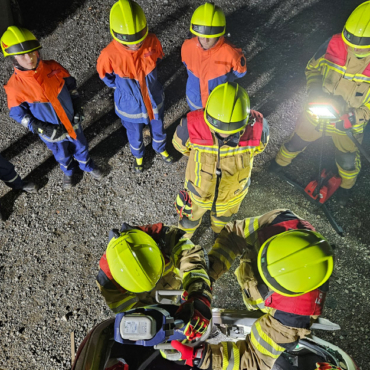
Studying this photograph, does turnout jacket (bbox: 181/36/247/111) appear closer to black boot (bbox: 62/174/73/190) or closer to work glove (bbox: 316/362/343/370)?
black boot (bbox: 62/174/73/190)

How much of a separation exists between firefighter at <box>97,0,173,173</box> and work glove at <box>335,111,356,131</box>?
2253mm

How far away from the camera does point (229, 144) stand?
253cm

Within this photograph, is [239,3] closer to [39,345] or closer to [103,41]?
[103,41]

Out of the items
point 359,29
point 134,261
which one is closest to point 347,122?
point 359,29

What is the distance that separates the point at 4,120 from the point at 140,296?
4418mm

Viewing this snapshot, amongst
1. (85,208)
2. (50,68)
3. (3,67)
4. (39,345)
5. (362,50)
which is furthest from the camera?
(3,67)

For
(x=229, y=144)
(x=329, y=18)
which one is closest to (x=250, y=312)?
(x=229, y=144)

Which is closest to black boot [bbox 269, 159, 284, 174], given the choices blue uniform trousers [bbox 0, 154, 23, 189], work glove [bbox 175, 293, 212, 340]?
work glove [bbox 175, 293, 212, 340]

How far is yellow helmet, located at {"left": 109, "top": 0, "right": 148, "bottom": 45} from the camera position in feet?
9.56

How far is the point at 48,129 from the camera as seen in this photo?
3.34 metres

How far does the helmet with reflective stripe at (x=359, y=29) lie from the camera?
2744mm

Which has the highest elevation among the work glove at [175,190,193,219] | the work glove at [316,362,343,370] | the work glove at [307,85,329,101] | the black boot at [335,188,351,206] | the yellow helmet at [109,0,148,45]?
the yellow helmet at [109,0,148,45]

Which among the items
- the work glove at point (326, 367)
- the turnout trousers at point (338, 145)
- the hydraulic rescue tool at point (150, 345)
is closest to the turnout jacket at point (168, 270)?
the hydraulic rescue tool at point (150, 345)

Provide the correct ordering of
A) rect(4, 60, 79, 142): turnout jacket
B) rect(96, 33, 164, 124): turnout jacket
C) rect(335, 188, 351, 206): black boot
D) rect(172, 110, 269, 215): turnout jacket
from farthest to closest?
1. rect(335, 188, 351, 206): black boot
2. rect(96, 33, 164, 124): turnout jacket
3. rect(4, 60, 79, 142): turnout jacket
4. rect(172, 110, 269, 215): turnout jacket
